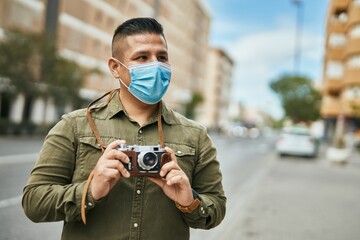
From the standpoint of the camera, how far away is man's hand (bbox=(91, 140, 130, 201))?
1.70 metres

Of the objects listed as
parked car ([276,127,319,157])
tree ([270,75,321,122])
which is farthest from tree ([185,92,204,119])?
parked car ([276,127,319,157])

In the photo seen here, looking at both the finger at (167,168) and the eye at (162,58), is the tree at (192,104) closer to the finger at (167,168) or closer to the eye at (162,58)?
the eye at (162,58)

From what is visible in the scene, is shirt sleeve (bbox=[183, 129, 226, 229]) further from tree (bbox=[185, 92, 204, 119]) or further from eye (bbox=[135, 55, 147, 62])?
tree (bbox=[185, 92, 204, 119])

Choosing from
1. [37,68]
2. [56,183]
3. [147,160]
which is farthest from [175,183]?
[37,68]

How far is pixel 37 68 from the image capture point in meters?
28.7

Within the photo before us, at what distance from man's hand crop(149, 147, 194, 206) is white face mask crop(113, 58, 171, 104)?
0.37m

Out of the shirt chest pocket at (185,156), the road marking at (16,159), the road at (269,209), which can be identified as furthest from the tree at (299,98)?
the shirt chest pocket at (185,156)

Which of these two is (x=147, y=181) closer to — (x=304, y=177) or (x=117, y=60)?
(x=117, y=60)

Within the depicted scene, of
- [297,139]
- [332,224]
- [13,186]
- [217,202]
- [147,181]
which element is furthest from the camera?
[297,139]

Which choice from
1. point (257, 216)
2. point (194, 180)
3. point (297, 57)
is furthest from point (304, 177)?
point (297, 57)

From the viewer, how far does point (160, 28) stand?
2051mm

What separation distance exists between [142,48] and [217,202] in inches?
28.9

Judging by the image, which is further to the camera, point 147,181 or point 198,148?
point 198,148

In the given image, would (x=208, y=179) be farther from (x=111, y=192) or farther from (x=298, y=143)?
(x=298, y=143)
